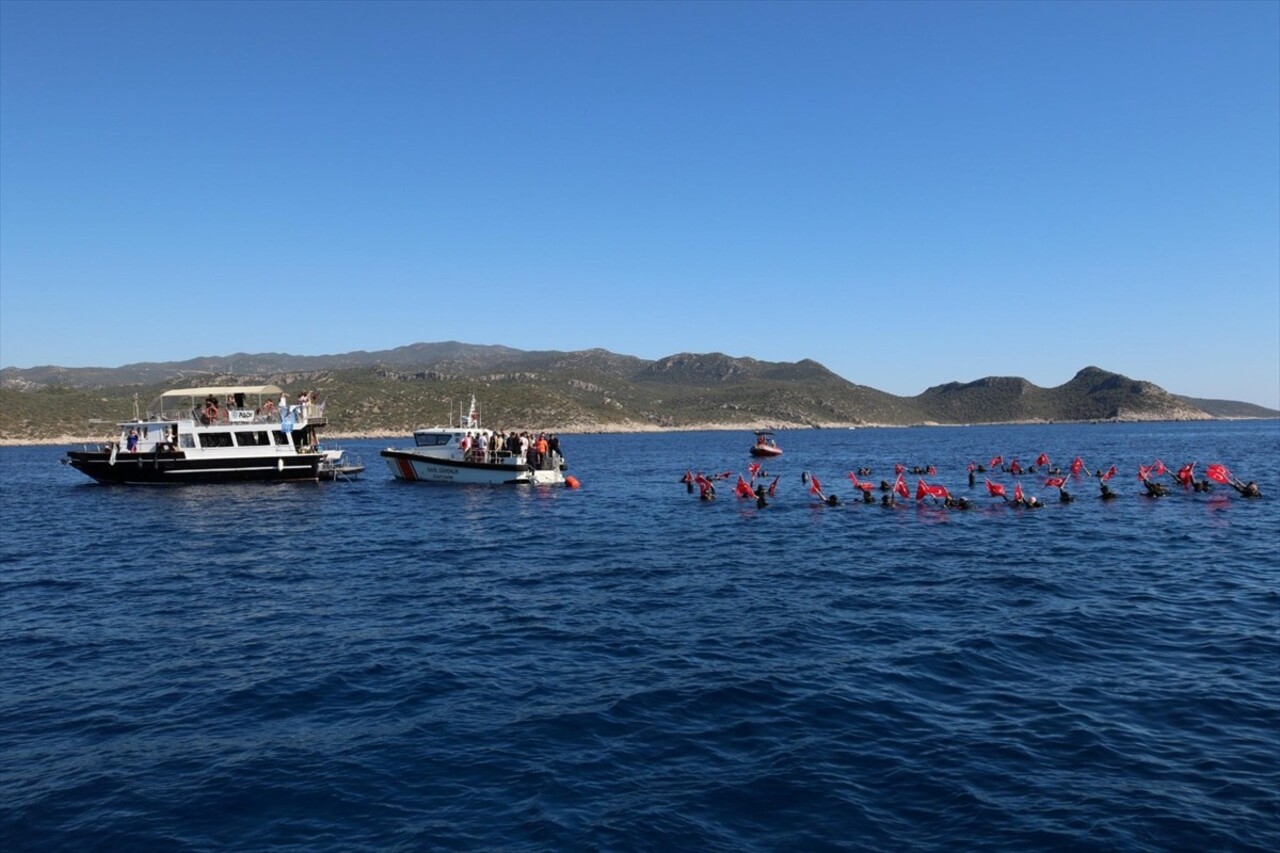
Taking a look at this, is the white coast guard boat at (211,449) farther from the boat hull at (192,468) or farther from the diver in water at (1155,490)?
the diver in water at (1155,490)

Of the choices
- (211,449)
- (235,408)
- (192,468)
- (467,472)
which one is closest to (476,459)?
(467,472)

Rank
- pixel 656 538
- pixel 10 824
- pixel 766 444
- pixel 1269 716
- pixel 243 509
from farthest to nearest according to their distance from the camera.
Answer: pixel 766 444 → pixel 243 509 → pixel 656 538 → pixel 1269 716 → pixel 10 824

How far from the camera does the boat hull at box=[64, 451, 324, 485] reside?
52.7 meters

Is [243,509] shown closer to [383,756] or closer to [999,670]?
[383,756]

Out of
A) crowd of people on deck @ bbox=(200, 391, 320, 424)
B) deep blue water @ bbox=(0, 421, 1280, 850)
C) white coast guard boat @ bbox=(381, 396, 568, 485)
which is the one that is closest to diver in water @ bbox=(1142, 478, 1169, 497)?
deep blue water @ bbox=(0, 421, 1280, 850)

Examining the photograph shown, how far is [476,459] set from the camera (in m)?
52.2

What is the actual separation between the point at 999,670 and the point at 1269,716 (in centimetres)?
364

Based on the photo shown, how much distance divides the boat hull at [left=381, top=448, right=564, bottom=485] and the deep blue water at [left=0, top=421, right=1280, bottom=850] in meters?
22.8

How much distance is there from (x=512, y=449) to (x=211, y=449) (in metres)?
19.0

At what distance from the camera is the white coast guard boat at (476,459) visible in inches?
2042

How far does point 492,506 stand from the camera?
42.6 m

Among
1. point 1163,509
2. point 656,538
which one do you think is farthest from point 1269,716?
point 1163,509

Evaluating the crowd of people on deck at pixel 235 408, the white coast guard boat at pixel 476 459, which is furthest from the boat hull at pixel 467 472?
the crowd of people on deck at pixel 235 408

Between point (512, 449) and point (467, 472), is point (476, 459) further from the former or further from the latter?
point (512, 449)
